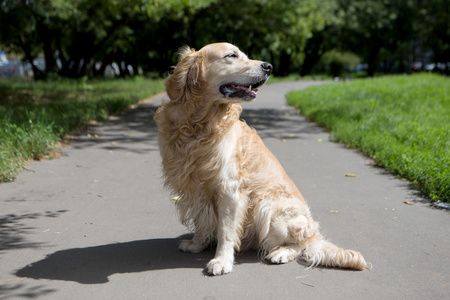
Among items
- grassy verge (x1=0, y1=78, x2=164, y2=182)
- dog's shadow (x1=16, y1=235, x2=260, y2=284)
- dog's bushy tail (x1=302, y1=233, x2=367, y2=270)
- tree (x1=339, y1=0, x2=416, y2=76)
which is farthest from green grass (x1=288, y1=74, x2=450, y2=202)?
tree (x1=339, y1=0, x2=416, y2=76)

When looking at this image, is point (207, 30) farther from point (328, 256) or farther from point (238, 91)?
point (328, 256)

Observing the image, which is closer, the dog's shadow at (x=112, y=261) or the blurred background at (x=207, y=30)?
the dog's shadow at (x=112, y=261)

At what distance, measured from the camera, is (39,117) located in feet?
33.4

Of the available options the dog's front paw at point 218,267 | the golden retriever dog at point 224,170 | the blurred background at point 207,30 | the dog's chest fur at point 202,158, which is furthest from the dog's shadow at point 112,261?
the blurred background at point 207,30

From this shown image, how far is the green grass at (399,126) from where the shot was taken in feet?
22.9

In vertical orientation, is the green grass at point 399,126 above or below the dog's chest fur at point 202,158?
below

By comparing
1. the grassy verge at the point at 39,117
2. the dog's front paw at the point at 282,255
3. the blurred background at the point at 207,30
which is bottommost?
the dog's front paw at the point at 282,255

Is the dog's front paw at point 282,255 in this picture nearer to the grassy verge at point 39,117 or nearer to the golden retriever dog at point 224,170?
the golden retriever dog at point 224,170

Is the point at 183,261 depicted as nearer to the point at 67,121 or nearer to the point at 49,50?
the point at 67,121

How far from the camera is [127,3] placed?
17.6 metres

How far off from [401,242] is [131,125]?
925 cm

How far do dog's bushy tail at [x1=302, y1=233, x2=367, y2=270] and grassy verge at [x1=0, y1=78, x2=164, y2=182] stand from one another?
4732 mm

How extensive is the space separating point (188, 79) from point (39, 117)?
7127 millimetres

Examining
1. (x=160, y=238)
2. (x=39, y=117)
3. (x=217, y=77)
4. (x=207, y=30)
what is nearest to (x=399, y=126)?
(x=160, y=238)
